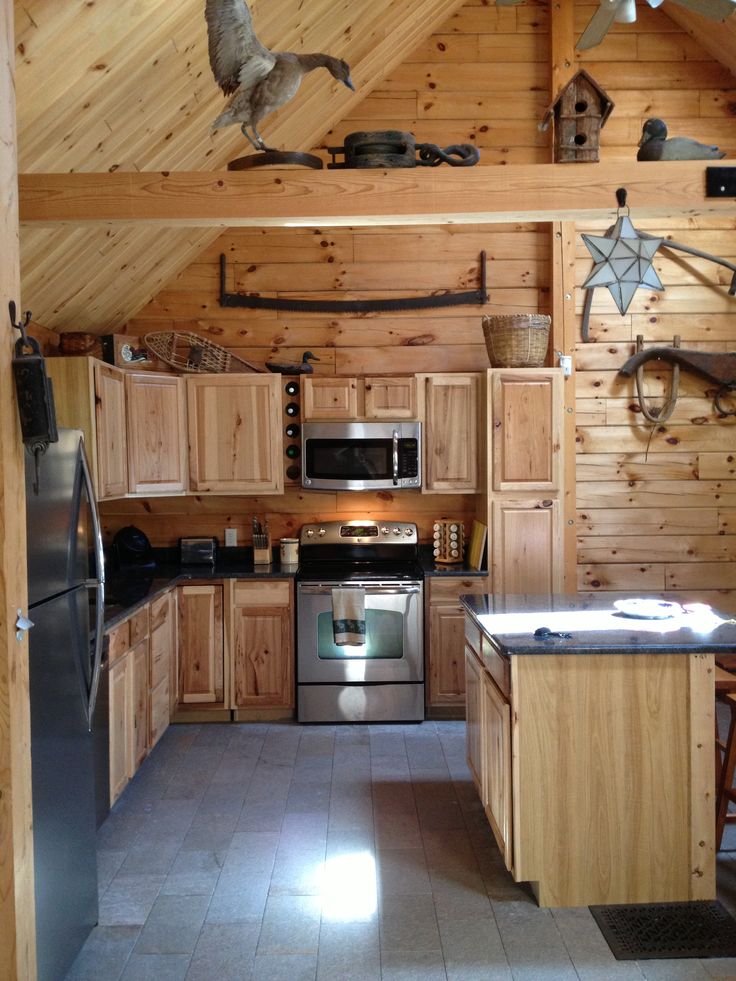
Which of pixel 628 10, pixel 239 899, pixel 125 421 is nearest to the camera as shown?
pixel 628 10

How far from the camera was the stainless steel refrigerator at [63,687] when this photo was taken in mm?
2394

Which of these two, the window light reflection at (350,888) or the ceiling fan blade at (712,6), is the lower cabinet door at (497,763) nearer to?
the window light reflection at (350,888)

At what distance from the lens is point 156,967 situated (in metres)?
2.60

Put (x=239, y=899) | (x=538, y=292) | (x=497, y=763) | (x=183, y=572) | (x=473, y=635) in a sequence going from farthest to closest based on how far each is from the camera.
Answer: (x=538, y=292)
(x=183, y=572)
(x=473, y=635)
(x=497, y=763)
(x=239, y=899)

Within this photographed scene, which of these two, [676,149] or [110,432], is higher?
[676,149]

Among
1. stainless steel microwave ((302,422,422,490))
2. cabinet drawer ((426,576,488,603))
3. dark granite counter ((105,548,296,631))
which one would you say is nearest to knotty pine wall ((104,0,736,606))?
dark granite counter ((105,548,296,631))

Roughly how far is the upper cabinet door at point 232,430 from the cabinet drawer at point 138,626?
3.83 feet

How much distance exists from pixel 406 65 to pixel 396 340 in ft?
5.47

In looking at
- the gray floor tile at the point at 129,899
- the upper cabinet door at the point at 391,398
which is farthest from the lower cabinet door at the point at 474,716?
the upper cabinet door at the point at 391,398

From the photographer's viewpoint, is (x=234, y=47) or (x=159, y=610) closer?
(x=234, y=47)

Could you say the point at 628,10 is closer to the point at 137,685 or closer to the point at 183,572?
the point at 137,685

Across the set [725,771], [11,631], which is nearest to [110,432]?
[11,631]

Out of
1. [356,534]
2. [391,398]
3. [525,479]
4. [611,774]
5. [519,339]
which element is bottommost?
[611,774]

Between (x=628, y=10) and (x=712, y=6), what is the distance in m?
0.24
